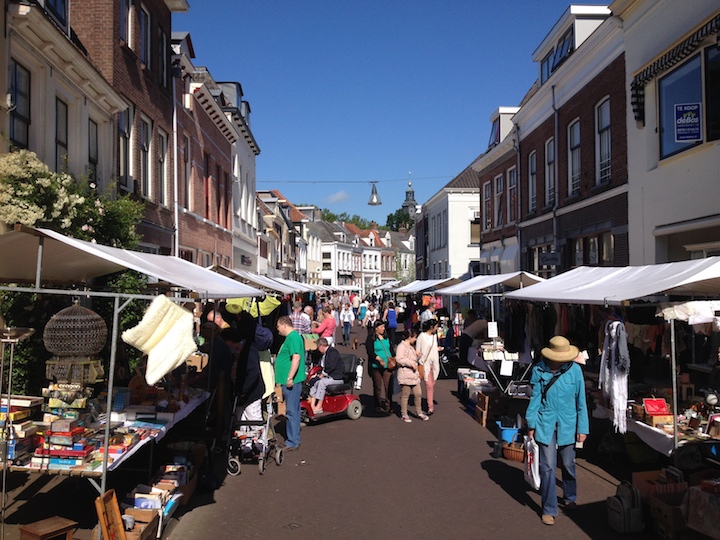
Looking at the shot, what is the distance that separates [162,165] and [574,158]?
11640 millimetres

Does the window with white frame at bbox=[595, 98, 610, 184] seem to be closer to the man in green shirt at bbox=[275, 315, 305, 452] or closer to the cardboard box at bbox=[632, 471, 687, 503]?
the man in green shirt at bbox=[275, 315, 305, 452]

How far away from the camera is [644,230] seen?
14062 millimetres

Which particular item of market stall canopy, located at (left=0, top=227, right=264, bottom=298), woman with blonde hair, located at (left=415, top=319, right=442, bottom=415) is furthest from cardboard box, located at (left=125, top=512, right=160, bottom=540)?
woman with blonde hair, located at (left=415, top=319, right=442, bottom=415)

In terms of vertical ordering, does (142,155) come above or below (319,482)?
above

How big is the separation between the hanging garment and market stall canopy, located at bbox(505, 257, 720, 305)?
448mm

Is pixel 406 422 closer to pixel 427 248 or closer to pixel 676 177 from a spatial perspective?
pixel 676 177

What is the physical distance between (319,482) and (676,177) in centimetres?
938

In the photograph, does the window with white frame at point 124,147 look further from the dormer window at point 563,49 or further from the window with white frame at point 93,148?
the dormer window at point 563,49

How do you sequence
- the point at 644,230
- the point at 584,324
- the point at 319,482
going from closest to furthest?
the point at 319,482
the point at 584,324
the point at 644,230

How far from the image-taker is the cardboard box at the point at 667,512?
18.4ft

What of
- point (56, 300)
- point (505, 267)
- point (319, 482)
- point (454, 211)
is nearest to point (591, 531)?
point (319, 482)

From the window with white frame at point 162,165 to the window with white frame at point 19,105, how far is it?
23.5ft

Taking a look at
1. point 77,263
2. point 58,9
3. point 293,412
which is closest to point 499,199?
point 58,9

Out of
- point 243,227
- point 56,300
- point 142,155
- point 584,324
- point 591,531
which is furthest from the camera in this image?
point 243,227
